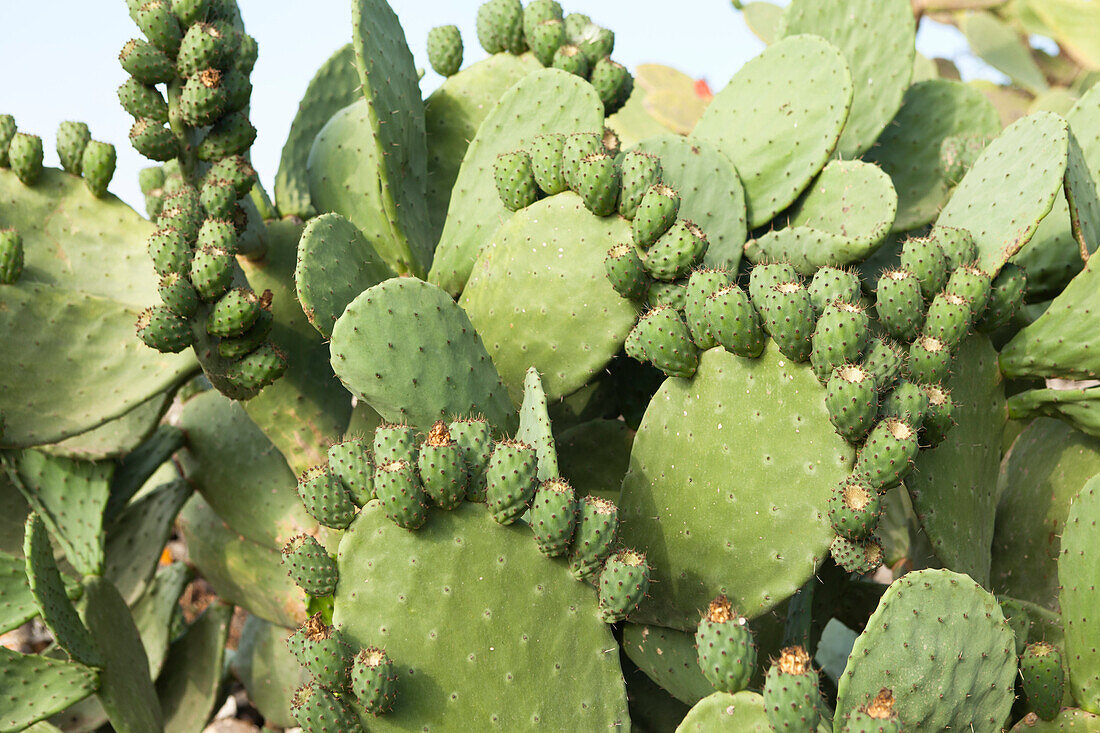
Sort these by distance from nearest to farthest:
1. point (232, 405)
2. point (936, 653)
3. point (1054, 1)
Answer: point (936, 653) → point (232, 405) → point (1054, 1)

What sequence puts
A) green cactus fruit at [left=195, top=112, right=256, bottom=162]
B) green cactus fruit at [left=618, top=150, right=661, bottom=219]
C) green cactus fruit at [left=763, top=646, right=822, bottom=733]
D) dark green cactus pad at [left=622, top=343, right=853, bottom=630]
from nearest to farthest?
green cactus fruit at [left=763, top=646, right=822, bottom=733] < dark green cactus pad at [left=622, top=343, right=853, bottom=630] < green cactus fruit at [left=618, top=150, right=661, bottom=219] < green cactus fruit at [left=195, top=112, right=256, bottom=162]

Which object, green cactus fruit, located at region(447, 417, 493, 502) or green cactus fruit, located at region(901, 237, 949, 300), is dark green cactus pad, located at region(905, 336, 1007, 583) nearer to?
green cactus fruit, located at region(901, 237, 949, 300)

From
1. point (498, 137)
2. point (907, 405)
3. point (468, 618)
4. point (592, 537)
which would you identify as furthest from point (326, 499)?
point (498, 137)

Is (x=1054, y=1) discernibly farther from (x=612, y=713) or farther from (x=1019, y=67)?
(x=612, y=713)

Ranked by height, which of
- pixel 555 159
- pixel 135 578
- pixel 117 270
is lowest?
pixel 135 578

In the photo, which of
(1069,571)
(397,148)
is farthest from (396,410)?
(1069,571)

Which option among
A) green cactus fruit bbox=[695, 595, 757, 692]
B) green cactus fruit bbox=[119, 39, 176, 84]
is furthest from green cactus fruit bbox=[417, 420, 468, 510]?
green cactus fruit bbox=[119, 39, 176, 84]
